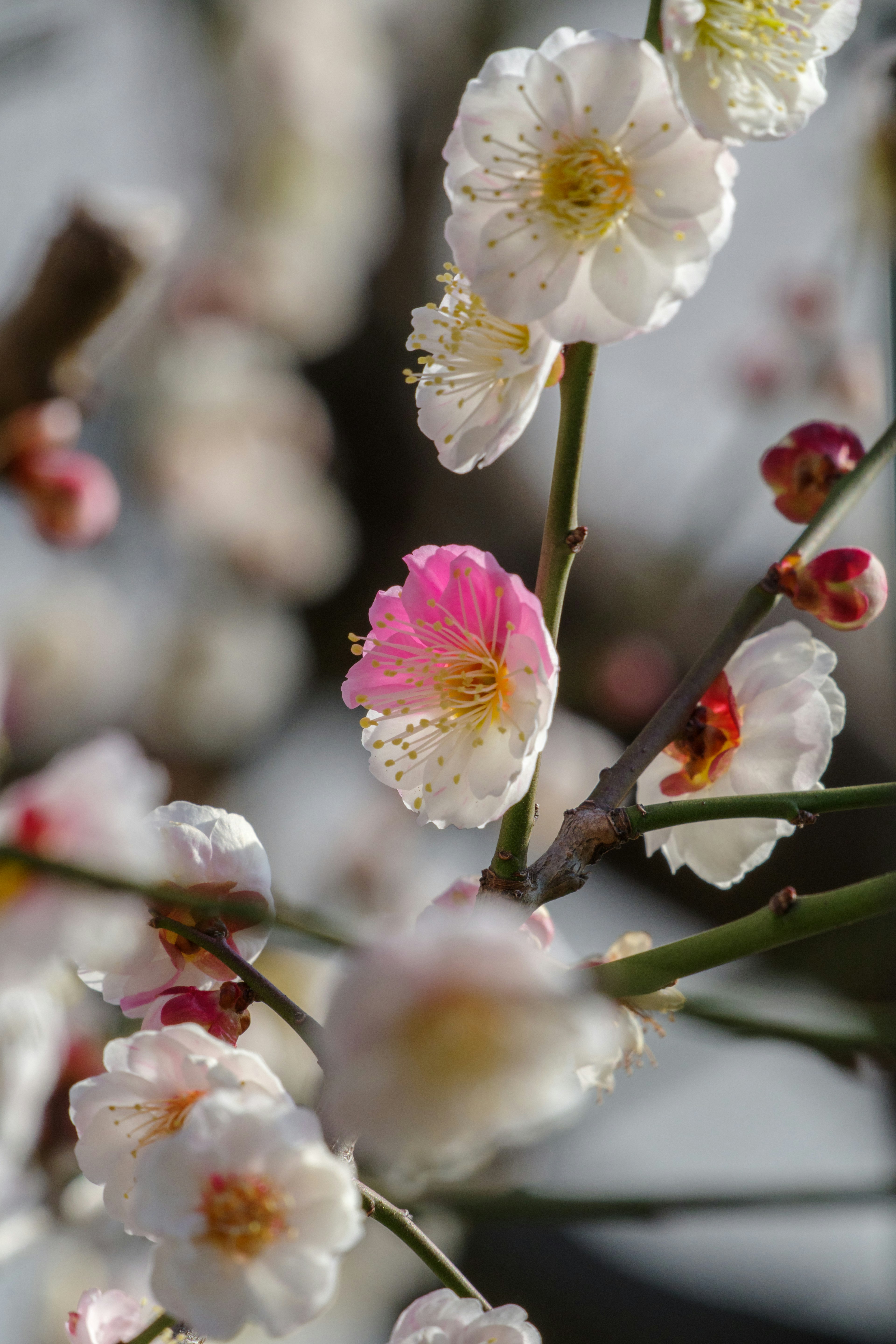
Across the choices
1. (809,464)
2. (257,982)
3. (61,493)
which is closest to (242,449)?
(61,493)

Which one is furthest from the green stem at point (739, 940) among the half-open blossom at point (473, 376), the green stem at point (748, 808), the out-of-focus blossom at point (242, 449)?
the out-of-focus blossom at point (242, 449)

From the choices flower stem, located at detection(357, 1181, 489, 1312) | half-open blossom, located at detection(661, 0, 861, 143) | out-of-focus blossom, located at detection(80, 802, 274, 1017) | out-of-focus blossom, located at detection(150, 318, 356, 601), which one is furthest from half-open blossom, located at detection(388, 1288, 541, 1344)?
out-of-focus blossom, located at detection(150, 318, 356, 601)

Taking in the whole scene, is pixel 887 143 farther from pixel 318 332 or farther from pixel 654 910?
pixel 318 332

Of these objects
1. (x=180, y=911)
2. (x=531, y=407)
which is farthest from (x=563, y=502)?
(x=180, y=911)

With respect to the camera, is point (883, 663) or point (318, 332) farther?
point (318, 332)

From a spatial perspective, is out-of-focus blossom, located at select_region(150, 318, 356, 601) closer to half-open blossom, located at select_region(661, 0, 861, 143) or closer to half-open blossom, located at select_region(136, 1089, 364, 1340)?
half-open blossom, located at select_region(661, 0, 861, 143)
